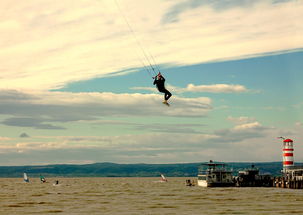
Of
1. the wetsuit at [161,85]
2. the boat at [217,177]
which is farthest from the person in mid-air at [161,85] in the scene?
the boat at [217,177]

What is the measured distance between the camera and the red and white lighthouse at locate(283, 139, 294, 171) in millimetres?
120438

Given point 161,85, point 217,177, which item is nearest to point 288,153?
point 217,177

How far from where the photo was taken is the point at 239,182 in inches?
5241

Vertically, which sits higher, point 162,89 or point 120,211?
point 162,89

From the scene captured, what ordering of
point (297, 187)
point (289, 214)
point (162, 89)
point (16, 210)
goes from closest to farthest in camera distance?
point (162, 89), point (289, 214), point (16, 210), point (297, 187)

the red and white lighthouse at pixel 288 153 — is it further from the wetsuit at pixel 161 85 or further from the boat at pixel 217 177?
the wetsuit at pixel 161 85

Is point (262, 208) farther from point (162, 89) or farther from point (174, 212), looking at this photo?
point (162, 89)

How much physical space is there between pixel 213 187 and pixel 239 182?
24.9 ft

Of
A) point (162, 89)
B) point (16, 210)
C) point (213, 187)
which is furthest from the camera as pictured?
point (213, 187)

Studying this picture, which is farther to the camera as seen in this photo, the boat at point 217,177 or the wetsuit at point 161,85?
the boat at point 217,177

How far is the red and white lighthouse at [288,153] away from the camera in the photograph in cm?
12044

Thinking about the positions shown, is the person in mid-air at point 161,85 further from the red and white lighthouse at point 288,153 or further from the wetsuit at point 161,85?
the red and white lighthouse at point 288,153

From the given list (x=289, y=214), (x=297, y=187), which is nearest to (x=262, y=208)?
(x=289, y=214)

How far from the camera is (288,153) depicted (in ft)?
397
